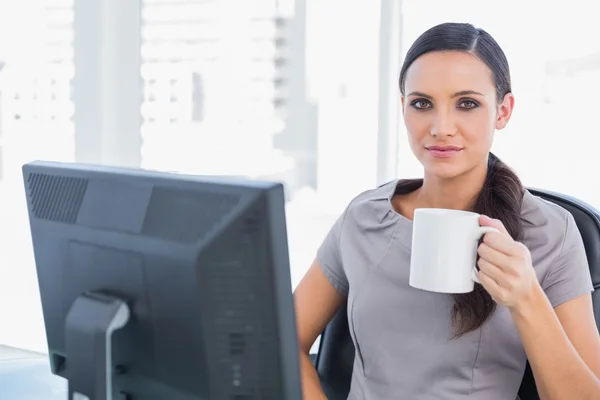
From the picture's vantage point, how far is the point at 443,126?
127 cm

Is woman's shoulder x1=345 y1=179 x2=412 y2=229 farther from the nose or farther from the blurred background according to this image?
the blurred background

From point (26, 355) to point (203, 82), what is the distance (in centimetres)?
126

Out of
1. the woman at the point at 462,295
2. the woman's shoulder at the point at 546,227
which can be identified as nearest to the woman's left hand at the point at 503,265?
the woman at the point at 462,295

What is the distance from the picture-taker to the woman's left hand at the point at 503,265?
1017 mm

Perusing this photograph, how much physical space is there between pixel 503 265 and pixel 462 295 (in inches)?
10.7

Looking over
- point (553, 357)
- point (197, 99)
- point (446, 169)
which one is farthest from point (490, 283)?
point (197, 99)

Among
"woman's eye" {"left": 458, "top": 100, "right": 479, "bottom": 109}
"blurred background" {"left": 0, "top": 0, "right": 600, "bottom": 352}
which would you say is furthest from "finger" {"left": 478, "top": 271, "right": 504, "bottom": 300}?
"blurred background" {"left": 0, "top": 0, "right": 600, "bottom": 352}

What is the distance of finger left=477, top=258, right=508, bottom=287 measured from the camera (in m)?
1.03

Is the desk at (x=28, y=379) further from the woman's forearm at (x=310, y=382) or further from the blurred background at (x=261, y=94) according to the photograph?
the woman's forearm at (x=310, y=382)

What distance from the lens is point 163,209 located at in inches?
30.0

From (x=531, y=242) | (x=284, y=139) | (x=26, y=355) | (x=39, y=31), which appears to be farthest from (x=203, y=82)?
(x=531, y=242)

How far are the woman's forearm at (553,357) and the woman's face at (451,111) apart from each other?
0.29 metres

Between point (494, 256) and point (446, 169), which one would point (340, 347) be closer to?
point (446, 169)

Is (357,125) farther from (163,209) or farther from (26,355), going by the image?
(163,209)
